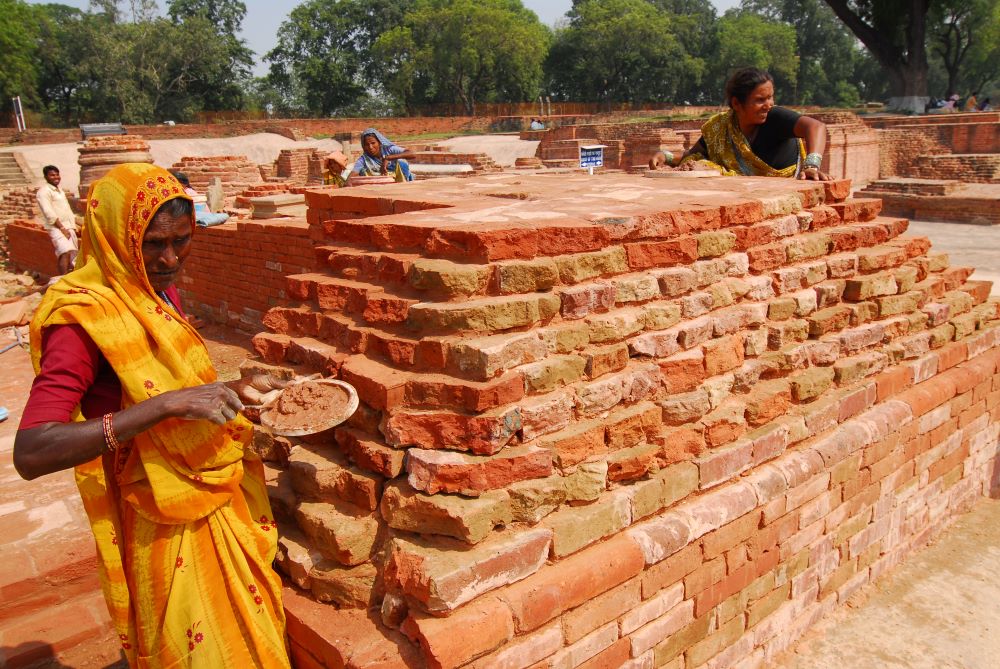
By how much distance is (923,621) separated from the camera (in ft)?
10.1

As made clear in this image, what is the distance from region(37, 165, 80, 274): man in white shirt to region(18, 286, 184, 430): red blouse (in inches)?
334

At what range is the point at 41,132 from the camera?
26.4m

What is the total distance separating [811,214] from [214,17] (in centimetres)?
5471

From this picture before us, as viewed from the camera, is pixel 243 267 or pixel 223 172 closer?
pixel 243 267

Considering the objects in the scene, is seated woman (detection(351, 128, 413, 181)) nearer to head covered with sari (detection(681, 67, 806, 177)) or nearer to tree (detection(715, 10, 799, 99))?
head covered with sari (detection(681, 67, 806, 177))

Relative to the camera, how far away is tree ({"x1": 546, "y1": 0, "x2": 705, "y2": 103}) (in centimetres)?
4291

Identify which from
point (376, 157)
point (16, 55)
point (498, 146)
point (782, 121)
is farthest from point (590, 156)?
point (16, 55)

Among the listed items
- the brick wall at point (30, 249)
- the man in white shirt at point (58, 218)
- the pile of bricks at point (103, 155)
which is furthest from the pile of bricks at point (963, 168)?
the brick wall at point (30, 249)

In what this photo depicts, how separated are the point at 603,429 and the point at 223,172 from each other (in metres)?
13.0

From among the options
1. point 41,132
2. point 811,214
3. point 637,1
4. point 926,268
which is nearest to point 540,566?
point 811,214

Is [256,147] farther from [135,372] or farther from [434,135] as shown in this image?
[135,372]

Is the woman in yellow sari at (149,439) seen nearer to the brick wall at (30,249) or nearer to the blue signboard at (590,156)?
the blue signboard at (590,156)

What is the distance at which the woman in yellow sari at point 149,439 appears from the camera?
159 centimetres

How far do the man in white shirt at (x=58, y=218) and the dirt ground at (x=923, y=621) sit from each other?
357 inches
